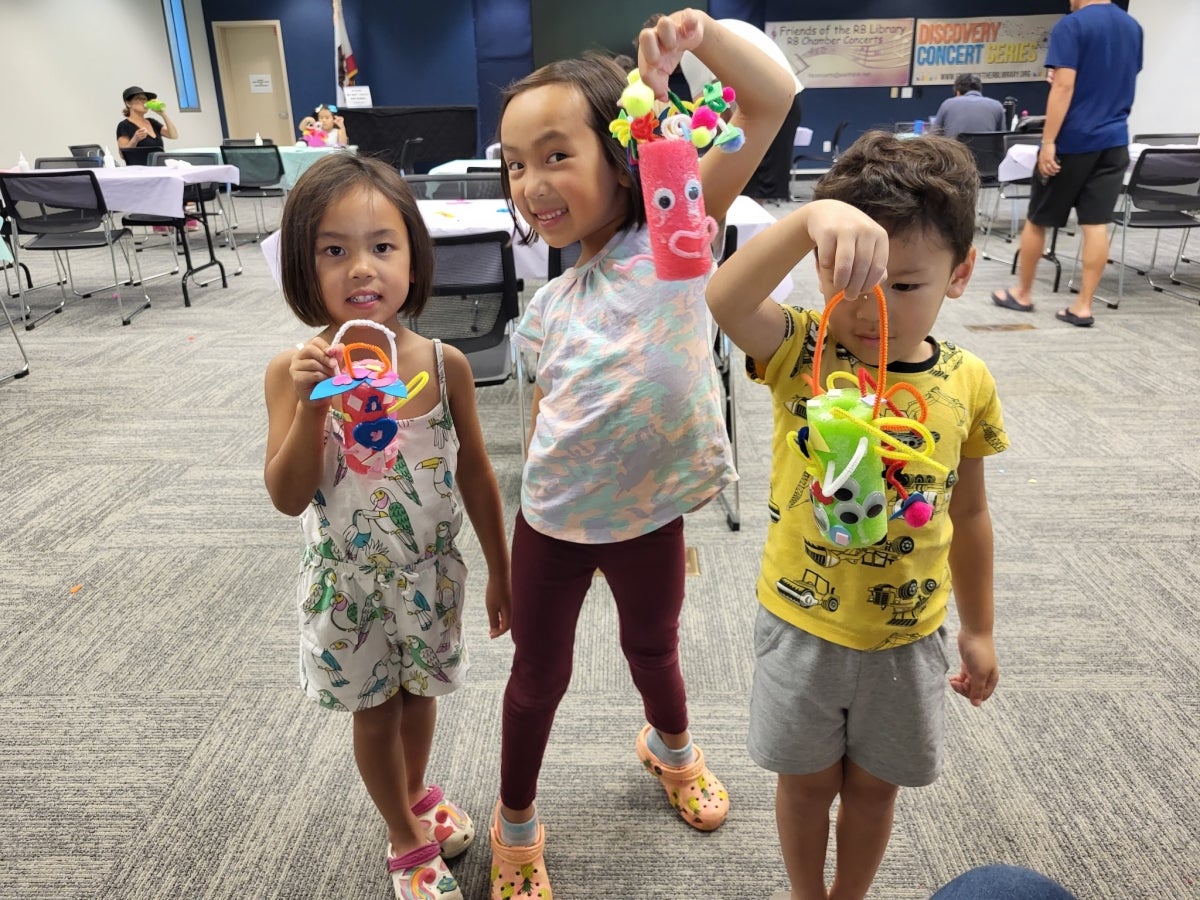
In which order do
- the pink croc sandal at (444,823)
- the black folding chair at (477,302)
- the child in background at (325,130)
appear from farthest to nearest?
the child in background at (325,130) → the black folding chair at (477,302) → the pink croc sandal at (444,823)

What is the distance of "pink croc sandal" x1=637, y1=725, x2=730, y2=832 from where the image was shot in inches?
→ 52.5

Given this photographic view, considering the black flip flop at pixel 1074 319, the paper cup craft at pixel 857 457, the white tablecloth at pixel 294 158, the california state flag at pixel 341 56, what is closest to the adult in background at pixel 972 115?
the black flip flop at pixel 1074 319

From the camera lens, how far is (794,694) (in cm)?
93

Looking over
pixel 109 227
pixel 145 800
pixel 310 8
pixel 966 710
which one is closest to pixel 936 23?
pixel 310 8

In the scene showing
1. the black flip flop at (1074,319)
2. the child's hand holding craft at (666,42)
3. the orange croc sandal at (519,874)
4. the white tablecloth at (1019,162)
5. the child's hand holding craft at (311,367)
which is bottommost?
the orange croc sandal at (519,874)

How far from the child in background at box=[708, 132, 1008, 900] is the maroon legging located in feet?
0.61

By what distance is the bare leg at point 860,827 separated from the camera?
38.8 inches

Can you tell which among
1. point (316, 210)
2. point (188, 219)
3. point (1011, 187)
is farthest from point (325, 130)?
point (316, 210)

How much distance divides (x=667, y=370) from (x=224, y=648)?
1.40m

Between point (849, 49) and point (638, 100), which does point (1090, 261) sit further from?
point (849, 49)

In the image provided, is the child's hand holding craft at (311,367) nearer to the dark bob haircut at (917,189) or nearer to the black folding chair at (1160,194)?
the dark bob haircut at (917,189)

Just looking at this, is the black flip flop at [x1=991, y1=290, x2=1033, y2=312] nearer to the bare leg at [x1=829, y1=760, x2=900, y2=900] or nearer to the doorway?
the bare leg at [x1=829, y1=760, x2=900, y2=900]

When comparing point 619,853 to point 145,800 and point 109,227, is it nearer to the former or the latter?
point 145,800

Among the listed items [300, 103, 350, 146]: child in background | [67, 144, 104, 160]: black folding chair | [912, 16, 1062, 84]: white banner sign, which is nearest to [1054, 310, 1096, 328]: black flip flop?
[300, 103, 350, 146]: child in background
